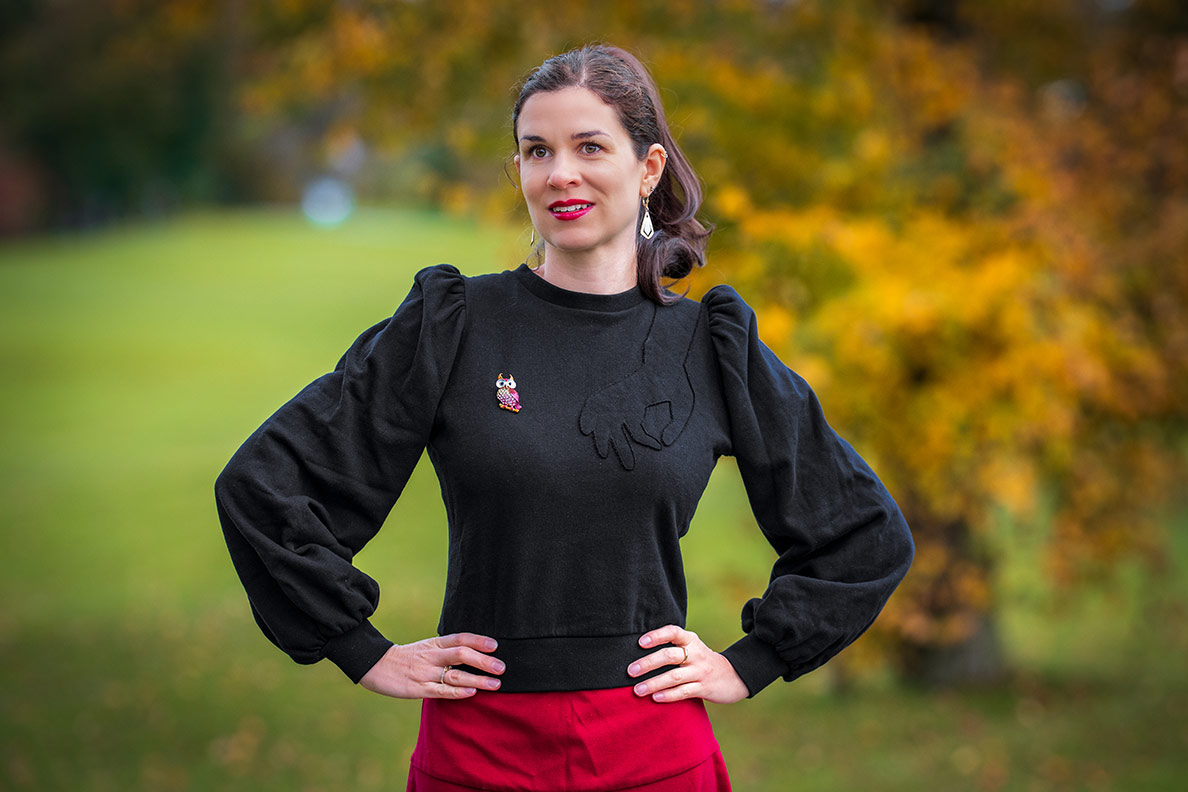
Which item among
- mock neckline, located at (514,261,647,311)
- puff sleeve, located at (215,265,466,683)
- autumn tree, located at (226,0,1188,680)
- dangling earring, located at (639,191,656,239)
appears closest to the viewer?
puff sleeve, located at (215,265,466,683)

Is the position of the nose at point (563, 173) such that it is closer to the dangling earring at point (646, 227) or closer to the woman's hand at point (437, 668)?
the dangling earring at point (646, 227)

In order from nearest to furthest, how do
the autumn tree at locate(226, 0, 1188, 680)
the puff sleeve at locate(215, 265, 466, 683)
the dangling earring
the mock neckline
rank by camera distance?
the puff sleeve at locate(215, 265, 466, 683) → the mock neckline → the dangling earring → the autumn tree at locate(226, 0, 1188, 680)

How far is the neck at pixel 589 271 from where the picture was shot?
193 centimetres

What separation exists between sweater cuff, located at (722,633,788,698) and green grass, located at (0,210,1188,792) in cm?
322

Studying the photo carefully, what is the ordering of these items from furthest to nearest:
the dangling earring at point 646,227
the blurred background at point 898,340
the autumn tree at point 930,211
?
the blurred background at point 898,340 < the autumn tree at point 930,211 < the dangling earring at point 646,227

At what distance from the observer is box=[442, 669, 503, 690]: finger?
182cm

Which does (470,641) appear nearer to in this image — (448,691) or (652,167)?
(448,691)

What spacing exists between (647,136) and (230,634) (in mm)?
6937

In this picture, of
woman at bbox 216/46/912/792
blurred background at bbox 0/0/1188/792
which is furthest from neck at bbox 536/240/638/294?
blurred background at bbox 0/0/1188/792

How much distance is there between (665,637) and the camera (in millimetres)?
1865

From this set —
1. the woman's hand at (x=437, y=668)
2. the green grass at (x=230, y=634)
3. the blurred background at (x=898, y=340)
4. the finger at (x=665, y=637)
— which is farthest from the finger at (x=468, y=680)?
the green grass at (x=230, y=634)

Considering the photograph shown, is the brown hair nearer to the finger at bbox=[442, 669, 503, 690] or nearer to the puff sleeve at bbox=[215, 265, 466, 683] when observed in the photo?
the puff sleeve at bbox=[215, 265, 466, 683]

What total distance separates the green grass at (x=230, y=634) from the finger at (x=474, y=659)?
3.43 m

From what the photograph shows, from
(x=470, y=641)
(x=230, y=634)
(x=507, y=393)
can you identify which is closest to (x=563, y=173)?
Answer: (x=507, y=393)
